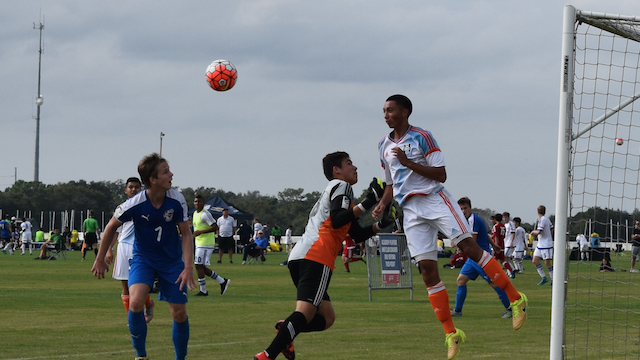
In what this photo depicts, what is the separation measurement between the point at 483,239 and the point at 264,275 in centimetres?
1323

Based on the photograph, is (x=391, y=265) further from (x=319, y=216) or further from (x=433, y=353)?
(x=319, y=216)

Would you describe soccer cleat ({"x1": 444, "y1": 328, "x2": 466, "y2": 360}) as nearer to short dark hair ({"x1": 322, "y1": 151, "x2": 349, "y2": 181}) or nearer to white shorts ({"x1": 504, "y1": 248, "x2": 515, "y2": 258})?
short dark hair ({"x1": 322, "y1": 151, "x2": 349, "y2": 181})

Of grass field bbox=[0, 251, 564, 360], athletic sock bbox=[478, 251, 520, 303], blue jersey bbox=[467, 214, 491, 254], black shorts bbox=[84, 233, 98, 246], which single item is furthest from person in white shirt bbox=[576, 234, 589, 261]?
black shorts bbox=[84, 233, 98, 246]

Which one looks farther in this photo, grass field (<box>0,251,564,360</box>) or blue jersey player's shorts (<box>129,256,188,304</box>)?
grass field (<box>0,251,564,360</box>)

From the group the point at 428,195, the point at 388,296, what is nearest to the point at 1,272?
the point at 388,296

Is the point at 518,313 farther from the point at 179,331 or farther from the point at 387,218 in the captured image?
the point at 179,331

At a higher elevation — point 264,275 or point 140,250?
point 140,250

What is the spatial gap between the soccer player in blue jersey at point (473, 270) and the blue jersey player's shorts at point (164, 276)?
6.30 metres

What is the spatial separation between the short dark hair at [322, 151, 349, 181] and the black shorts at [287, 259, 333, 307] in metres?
0.90

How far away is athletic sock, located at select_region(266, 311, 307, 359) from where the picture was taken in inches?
268

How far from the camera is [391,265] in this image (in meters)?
16.4

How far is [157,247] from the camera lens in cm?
762

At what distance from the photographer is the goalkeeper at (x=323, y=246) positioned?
7062 mm

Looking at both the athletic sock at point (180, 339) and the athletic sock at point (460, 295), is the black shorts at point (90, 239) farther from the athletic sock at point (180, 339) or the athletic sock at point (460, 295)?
the athletic sock at point (180, 339)
